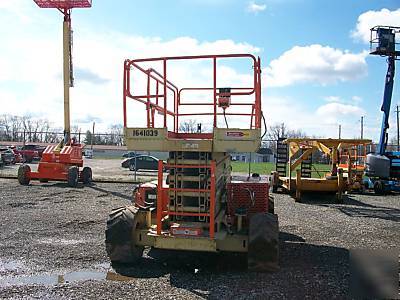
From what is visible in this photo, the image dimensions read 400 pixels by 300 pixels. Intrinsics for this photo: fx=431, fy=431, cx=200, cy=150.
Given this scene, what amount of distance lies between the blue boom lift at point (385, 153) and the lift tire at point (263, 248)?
15.5 metres

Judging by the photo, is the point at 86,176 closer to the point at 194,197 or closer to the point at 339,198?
the point at 339,198

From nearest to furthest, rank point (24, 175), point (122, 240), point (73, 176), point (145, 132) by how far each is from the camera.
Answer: point (145, 132)
point (122, 240)
point (73, 176)
point (24, 175)

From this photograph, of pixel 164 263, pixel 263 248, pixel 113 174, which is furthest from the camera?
pixel 113 174

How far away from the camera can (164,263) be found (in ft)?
24.4

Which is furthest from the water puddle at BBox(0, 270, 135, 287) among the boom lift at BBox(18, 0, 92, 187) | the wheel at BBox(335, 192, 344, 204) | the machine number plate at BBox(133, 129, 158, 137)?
the boom lift at BBox(18, 0, 92, 187)

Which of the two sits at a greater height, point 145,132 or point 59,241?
point 145,132

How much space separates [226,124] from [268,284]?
8.56 feet

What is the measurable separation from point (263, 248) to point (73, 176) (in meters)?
14.8

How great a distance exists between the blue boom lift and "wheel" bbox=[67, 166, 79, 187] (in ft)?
45.3

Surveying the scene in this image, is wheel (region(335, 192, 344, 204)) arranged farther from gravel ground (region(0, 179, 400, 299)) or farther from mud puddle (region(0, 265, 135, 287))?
mud puddle (region(0, 265, 135, 287))

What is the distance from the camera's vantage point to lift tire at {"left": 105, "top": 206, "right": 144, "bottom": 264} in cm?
705

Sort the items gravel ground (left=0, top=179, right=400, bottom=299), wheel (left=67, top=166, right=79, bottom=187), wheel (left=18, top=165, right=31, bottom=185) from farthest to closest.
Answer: wheel (left=18, top=165, right=31, bottom=185) → wheel (left=67, top=166, right=79, bottom=187) → gravel ground (left=0, top=179, right=400, bottom=299)

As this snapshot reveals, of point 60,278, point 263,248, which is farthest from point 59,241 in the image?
point 263,248

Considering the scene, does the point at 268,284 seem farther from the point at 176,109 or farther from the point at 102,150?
the point at 102,150
